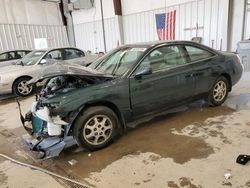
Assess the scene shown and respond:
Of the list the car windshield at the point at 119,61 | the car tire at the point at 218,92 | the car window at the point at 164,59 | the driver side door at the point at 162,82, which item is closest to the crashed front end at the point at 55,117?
the car windshield at the point at 119,61

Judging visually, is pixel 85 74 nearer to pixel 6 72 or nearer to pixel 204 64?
pixel 204 64

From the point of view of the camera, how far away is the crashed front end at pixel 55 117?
8.96ft

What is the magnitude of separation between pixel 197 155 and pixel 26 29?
11.2 metres

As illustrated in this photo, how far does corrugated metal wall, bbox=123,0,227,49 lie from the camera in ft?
26.1

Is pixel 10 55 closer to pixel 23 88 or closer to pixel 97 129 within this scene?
pixel 23 88

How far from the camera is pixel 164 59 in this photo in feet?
11.6

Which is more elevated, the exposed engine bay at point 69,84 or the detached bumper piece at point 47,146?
the exposed engine bay at point 69,84

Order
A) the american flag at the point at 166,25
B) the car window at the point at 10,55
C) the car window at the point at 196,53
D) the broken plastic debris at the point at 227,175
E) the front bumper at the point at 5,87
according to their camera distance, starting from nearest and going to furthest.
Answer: the broken plastic debris at the point at 227,175, the car window at the point at 196,53, the front bumper at the point at 5,87, the car window at the point at 10,55, the american flag at the point at 166,25

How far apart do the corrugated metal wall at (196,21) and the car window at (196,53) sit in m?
4.56

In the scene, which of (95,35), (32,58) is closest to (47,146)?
(32,58)

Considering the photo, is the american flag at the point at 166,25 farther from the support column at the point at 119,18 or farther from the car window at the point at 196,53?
the car window at the point at 196,53

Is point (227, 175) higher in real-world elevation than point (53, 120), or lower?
lower

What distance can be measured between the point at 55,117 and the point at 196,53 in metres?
2.57

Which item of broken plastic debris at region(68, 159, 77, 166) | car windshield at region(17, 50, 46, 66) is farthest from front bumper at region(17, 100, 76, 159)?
car windshield at region(17, 50, 46, 66)
